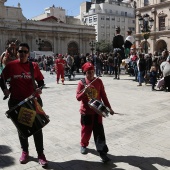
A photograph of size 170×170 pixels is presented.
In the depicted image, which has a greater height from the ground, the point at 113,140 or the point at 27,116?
the point at 27,116

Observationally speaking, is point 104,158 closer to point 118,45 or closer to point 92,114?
point 92,114

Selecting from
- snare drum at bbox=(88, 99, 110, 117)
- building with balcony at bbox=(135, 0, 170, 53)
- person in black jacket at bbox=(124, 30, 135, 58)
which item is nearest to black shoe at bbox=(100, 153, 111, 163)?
snare drum at bbox=(88, 99, 110, 117)

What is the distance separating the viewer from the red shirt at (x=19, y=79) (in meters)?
3.61

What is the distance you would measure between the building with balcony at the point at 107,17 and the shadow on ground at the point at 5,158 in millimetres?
74456

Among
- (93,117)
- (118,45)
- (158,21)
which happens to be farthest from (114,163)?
(158,21)

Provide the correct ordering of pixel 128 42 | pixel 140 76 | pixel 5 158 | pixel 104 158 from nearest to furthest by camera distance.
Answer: pixel 104 158
pixel 5 158
pixel 140 76
pixel 128 42

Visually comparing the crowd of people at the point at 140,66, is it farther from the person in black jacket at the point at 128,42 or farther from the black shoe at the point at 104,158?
the black shoe at the point at 104,158

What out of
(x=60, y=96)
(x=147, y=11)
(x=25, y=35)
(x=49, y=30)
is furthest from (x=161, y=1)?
(x=60, y=96)

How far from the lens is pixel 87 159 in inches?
155

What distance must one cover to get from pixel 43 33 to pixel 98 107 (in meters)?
Answer: 44.3

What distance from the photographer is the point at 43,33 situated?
46188 millimetres

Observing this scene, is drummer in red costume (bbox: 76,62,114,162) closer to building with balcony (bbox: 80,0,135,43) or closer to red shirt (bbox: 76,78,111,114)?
red shirt (bbox: 76,78,111,114)

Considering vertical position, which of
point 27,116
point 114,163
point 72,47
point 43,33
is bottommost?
point 114,163

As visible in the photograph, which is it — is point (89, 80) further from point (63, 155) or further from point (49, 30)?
point (49, 30)
